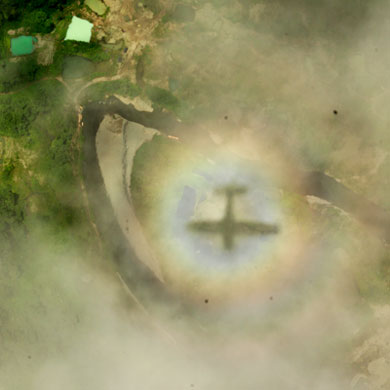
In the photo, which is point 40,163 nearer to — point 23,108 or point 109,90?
point 23,108

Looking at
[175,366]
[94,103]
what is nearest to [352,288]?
[175,366]

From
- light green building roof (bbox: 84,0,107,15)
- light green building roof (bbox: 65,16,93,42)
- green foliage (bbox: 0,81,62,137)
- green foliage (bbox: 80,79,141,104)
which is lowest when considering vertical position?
green foliage (bbox: 0,81,62,137)

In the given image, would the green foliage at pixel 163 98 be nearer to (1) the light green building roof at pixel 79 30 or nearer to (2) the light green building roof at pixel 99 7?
(1) the light green building roof at pixel 79 30

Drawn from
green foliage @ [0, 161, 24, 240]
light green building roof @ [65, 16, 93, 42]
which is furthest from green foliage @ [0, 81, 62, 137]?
light green building roof @ [65, 16, 93, 42]

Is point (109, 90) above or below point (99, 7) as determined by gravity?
below

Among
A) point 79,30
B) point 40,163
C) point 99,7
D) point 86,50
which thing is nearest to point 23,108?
point 40,163

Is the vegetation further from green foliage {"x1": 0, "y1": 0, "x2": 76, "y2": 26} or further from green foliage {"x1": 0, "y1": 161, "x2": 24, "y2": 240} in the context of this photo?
green foliage {"x1": 0, "y1": 161, "x2": 24, "y2": 240}

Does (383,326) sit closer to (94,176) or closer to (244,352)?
(244,352)
